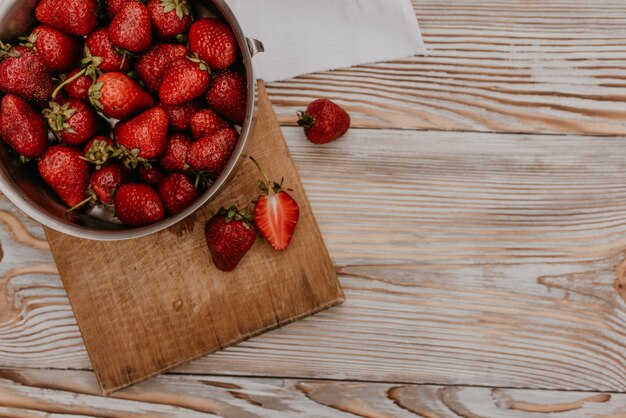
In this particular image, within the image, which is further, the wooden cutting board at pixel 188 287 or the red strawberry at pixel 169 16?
the wooden cutting board at pixel 188 287

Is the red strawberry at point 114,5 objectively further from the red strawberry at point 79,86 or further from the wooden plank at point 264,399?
the wooden plank at point 264,399

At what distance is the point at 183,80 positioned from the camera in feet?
2.31

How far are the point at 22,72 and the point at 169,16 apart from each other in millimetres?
192

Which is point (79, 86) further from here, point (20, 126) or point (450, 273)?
point (450, 273)

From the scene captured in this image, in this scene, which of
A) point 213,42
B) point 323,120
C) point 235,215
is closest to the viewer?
point 213,42

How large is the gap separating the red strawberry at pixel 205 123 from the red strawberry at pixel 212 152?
0.5 inches

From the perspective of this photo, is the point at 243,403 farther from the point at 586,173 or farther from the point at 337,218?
the point at 586,173

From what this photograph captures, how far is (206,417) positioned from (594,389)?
67cm

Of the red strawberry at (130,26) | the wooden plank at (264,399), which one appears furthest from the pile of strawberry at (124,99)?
the wooden plank at (264,399)

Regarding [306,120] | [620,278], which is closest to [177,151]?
[306,120]

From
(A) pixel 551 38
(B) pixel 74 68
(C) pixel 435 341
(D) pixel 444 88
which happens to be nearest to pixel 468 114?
(D) pixel 444 88

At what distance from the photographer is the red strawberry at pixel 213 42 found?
0.70 meters

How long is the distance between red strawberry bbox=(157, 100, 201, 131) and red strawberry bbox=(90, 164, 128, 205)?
9 centimetres

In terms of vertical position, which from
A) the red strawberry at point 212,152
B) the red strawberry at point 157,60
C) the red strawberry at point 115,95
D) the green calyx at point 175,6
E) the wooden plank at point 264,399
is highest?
the green calyx at point 175,6
